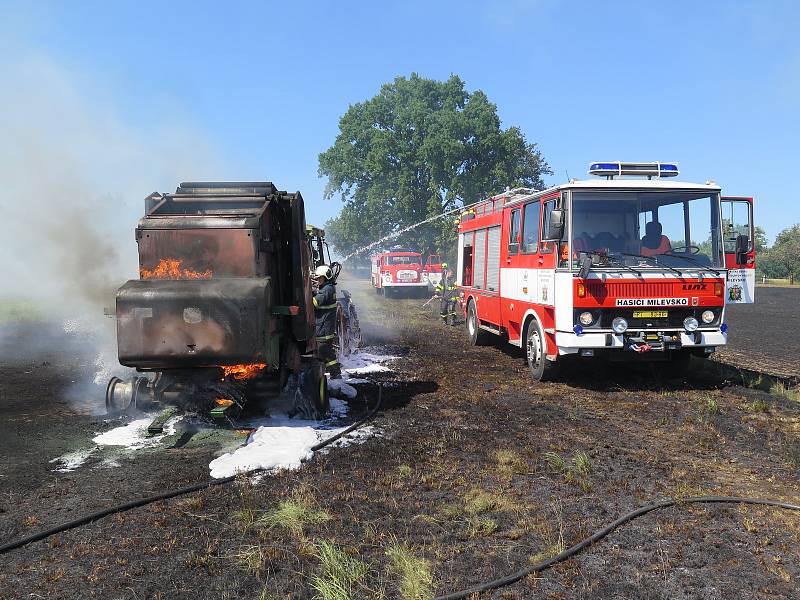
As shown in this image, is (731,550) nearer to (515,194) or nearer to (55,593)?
(55,593)

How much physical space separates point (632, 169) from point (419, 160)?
3652 cm

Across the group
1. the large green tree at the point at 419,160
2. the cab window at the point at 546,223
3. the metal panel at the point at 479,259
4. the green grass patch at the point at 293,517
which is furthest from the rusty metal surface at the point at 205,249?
the large green tree at the point at 419,160

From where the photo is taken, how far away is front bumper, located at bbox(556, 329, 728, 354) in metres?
8.48

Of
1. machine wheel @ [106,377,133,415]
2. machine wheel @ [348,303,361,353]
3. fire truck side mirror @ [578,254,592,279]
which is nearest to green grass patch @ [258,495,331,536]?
A: machine wheel @ [106,377,133,415]

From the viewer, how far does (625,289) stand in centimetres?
845

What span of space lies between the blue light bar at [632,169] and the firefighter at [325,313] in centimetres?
457

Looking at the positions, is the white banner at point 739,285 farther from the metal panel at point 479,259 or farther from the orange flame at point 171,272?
the orange flame at point 171,272

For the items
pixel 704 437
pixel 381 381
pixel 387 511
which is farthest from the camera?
pixel 381 381

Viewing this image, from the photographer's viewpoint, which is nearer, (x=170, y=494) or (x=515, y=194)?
(x=170, y=494)

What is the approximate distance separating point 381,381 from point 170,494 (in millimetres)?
5235

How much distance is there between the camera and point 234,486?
525 centimetres

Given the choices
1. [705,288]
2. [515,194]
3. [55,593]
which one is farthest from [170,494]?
[515,194]

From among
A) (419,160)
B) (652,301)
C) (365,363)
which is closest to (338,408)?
(365,363)

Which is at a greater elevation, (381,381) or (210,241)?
(210,241)
